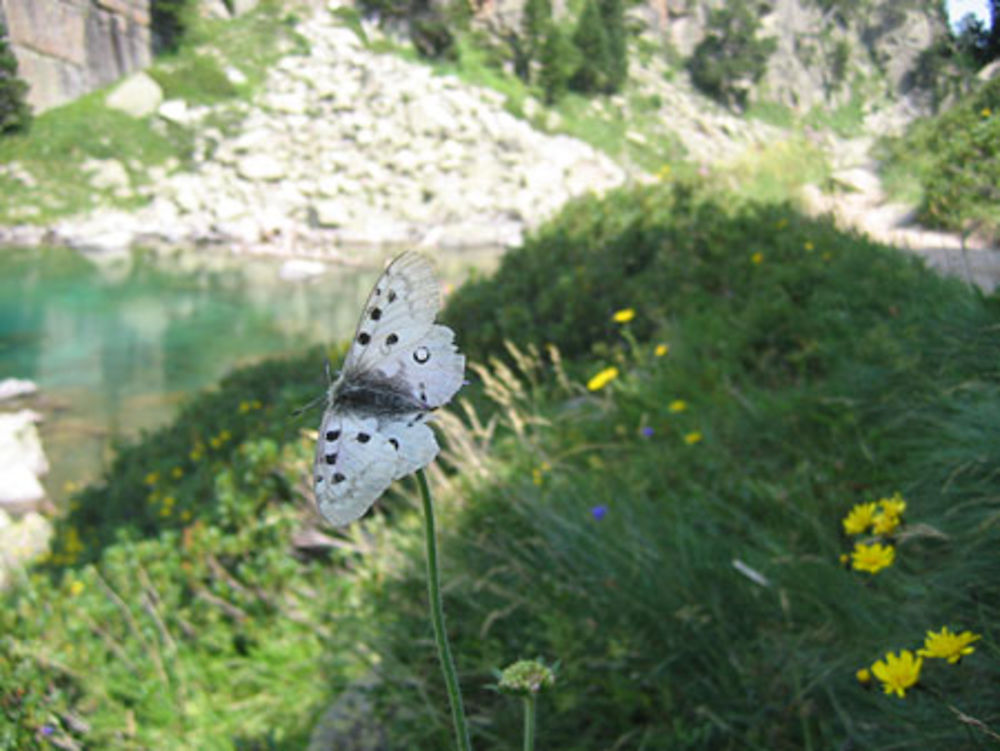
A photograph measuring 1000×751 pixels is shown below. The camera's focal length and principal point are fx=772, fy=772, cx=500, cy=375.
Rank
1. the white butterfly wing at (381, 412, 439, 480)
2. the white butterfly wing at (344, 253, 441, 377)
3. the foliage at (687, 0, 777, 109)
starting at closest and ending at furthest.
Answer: the white butterfly wing at (381, 412, 439, 480), the white butterfly wing at (344, 253, 441, 377), the foliage at (687, 0, 777, 109)

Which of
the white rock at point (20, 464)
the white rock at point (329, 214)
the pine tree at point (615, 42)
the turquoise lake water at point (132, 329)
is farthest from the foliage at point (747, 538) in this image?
the pine tree at point (615, 42)

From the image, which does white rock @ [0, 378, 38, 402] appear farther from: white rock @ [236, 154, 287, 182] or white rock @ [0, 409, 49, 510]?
white rock @ [236, 154, 287, 182]

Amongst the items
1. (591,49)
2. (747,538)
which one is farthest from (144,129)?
(747,538)

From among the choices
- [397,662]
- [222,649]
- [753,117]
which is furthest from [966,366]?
[753,117]

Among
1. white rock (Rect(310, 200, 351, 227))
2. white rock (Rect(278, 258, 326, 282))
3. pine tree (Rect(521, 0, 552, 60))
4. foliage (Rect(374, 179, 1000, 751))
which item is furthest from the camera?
pine tree (Rect(521, 0, 552, 60))

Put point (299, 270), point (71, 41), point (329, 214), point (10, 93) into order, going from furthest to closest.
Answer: point (329, 214) < point (299, 270) < point (10, 93) < point (71, 41)

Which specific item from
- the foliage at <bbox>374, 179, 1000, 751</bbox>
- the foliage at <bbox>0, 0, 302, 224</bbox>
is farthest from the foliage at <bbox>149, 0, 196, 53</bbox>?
the foliage at <bbox>374, 179, 1000, 751</bbox>

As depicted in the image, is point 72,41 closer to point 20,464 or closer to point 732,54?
point 20,464
